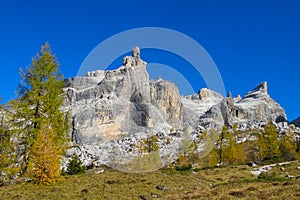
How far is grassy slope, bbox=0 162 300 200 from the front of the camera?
704 inches

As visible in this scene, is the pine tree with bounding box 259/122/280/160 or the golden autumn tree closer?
the golden autumn tree

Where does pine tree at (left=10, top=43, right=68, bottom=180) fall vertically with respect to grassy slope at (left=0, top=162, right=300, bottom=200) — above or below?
above

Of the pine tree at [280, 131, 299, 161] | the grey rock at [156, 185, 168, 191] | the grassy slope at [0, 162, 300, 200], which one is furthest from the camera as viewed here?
the pine tree at [280, 131, 299, 161]

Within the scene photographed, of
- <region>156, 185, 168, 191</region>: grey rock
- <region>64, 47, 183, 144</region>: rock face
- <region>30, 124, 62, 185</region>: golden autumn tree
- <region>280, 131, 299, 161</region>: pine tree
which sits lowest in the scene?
<region>156, 185, 168, 191</region>: grey rock

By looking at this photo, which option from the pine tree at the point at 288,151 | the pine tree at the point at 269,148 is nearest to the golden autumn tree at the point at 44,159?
the pine tree at the point at 288,151

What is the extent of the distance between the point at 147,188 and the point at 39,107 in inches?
430

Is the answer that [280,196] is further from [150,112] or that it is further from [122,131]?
[150,112]

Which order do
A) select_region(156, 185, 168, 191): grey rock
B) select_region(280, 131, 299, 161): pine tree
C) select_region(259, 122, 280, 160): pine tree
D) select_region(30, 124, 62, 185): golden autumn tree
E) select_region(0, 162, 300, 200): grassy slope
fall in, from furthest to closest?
select_region(259, 122, 280, 160): pine tree < select_region(280, 131, 299, 161): pine tree < select_region(156, 185, 168, 191): grey rock < select_region(30, 124, 62, 185): golden autumn tree < select_region(0, 162, 300, 200): grassy slope

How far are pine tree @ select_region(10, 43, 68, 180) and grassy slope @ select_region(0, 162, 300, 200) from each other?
112 inches

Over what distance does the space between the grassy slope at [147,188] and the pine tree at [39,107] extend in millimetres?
2849

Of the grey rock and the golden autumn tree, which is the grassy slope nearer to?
the grey rock

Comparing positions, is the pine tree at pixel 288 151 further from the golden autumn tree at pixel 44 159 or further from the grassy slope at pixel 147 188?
the golden autumn tree at pixel 44 159

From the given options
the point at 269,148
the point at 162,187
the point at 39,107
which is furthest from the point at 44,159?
the point at 269,148

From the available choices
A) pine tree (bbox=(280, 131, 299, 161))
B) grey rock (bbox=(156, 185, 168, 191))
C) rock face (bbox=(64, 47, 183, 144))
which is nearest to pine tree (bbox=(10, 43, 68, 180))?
grey rock (bbox=(156, 185, 168, 191))
